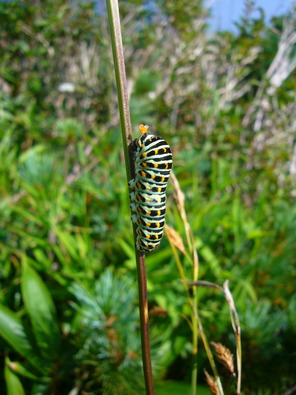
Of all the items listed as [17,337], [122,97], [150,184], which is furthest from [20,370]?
[122,97]

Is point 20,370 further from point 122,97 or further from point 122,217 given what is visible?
point 122,97

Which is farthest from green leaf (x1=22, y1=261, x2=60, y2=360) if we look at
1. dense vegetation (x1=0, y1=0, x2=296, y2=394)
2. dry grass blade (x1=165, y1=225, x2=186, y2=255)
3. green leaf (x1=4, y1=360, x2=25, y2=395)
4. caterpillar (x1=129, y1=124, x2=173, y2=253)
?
dry grass blade (x1=165, y1=225, x2=186, y2=255)

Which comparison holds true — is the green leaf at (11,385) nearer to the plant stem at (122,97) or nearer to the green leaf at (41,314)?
the green leaf at (41,314)

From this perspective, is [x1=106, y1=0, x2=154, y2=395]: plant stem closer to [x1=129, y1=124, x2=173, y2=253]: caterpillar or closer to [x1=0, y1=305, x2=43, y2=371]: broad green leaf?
[x1=129, y1=124, x2=173, y2=253]: caterpillar

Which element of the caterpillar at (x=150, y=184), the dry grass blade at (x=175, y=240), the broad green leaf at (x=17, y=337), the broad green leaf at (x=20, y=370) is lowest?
the broad green leaf at (x=20, y=370)

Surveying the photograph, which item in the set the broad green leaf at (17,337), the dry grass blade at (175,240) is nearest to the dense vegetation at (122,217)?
the broad green leaf at (17,337)

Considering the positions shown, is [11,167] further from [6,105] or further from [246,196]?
[246,196]
